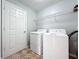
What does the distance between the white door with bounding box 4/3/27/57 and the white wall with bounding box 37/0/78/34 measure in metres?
1.17

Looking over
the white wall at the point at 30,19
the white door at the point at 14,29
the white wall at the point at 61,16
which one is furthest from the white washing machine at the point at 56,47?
the white wall at the point at 30,19

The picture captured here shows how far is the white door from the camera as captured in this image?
7.13 ft

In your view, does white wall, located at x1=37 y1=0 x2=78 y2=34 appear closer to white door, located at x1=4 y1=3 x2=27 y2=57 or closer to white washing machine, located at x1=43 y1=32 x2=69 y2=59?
white washing machine, located at x1=43 y1=32 x2=69 y2=59

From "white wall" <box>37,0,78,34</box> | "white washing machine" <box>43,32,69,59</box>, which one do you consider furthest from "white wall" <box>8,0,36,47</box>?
"white washing machine" <box>43,32,69,59</box>

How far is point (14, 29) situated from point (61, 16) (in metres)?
2.10

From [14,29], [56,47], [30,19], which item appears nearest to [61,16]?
[56,47]

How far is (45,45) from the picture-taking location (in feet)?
6.07

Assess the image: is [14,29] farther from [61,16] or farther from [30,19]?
[61,16]

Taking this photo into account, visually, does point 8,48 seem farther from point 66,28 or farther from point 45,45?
point 66,28

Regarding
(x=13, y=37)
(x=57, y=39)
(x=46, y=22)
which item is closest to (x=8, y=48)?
(x=13, y=37)

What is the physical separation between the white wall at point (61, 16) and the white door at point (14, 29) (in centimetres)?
117

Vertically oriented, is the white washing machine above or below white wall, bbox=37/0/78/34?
below

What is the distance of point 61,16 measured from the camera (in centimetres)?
260

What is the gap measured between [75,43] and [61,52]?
94 cm
